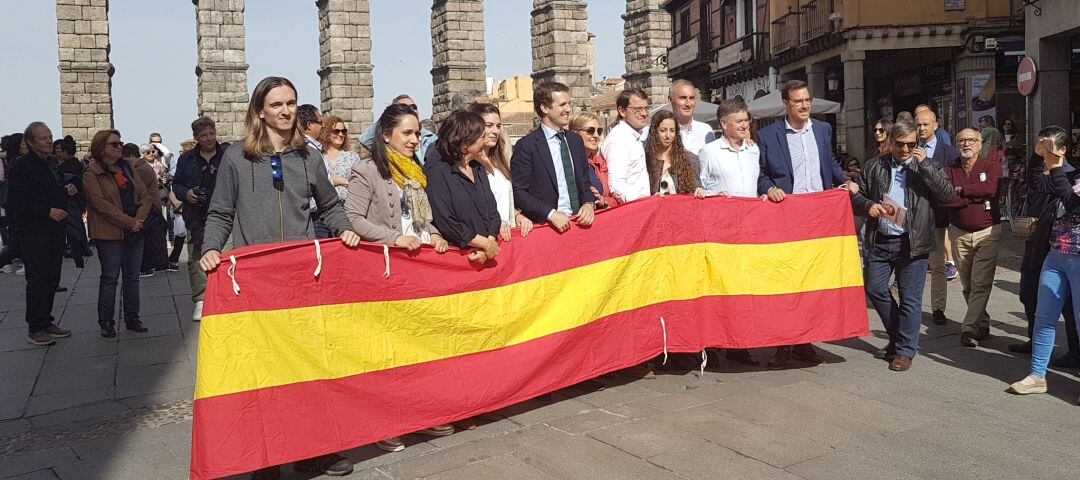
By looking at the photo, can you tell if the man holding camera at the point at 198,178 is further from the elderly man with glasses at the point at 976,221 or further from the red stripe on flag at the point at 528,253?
the elderly man with glasses at the point at 976,221

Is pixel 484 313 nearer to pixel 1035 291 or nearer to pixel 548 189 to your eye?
pixel 548 189

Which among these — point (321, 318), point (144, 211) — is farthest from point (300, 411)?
point (144, 211)

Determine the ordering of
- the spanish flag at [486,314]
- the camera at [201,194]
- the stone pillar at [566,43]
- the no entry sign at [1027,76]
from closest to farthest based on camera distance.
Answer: the spanish flag at [486,314]
the camera at [201,194]
the no entry sign at [1027,76]
the stone pillar at [566,43]

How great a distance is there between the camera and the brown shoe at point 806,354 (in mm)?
6551

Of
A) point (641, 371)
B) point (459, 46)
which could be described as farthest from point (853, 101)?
point (641, 371)

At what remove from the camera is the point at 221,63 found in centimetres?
2356

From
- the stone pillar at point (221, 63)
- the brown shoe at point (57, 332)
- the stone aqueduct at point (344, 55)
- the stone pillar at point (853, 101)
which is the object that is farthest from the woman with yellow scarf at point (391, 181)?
the stone pillar at point (853, 101)

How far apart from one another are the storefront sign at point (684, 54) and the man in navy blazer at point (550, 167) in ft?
108

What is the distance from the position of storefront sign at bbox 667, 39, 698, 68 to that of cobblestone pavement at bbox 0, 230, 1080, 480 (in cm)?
3190

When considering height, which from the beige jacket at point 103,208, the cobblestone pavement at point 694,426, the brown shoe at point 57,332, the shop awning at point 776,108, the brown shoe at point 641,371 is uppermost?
the shop awning at point 776,108

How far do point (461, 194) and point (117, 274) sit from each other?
188 inches

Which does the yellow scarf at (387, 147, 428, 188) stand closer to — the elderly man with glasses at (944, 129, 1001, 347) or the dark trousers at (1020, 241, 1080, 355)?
the dark trousers at (1020, 241, 1080, 355)

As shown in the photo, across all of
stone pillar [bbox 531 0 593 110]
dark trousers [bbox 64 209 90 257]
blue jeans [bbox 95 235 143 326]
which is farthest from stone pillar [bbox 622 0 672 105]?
blue jeans [bbox 95 235 143 326]

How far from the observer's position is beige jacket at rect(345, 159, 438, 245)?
5121mm
